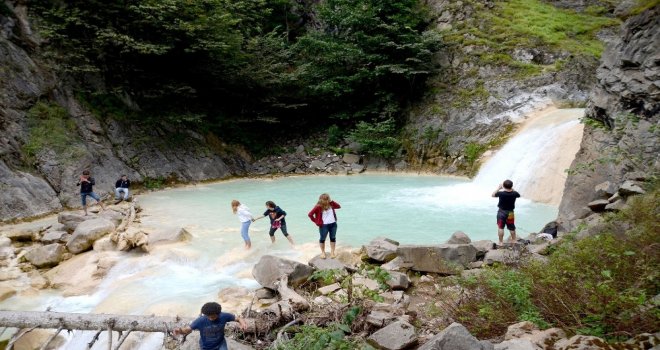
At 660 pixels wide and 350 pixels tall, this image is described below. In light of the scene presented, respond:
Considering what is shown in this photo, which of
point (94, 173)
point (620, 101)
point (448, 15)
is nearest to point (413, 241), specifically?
point (620, 101)

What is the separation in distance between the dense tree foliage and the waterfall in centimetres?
702

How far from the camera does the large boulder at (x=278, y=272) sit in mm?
7338

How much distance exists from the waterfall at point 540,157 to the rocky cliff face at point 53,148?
45.9ft

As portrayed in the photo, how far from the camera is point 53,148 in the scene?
16.0 meters

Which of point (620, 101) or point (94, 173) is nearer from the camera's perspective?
point (620, 101)

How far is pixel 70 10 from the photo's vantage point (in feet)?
58.5

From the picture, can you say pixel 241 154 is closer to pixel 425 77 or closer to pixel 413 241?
pixel 425 77

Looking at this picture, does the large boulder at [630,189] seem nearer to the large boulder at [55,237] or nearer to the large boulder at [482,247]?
the large boulder at [482,247]

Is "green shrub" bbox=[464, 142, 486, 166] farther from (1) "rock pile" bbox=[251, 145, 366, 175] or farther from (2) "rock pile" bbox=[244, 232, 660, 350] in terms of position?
(2) "rock pile" bbox=[244, 232, 660, 350]

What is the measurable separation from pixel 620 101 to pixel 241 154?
19255 millimetres

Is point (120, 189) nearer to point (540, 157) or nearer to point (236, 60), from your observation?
point (236, 60)

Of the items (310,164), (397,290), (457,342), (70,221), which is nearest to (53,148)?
(70,221)

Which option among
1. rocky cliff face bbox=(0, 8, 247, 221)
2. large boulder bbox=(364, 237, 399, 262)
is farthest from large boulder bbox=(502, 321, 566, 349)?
rocky cliff face bbox=(0, 8, 247, 221)

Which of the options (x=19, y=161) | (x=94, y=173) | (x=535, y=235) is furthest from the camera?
(x=94, y=173)
